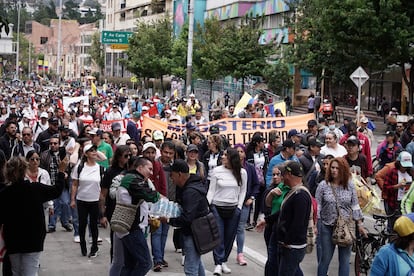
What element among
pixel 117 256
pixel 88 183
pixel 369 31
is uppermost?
pixel 369 31

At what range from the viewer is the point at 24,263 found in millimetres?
7566

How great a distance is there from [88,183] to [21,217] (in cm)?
331

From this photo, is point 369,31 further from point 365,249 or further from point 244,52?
point 365,249

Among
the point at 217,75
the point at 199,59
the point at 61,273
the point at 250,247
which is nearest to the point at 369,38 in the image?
the point at 217,75

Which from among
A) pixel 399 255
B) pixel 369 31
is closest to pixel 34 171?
pixel 399 255

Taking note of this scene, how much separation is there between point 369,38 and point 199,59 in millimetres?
18295

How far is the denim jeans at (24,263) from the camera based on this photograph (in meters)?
7.55

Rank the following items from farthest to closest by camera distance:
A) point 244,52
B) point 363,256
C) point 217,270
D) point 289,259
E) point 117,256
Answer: point 244,52
point 217,270
point 363,256
point 117,256
point 289,259

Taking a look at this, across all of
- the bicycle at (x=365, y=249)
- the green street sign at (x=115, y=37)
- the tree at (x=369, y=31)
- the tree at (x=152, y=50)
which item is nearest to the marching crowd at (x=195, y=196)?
the bicycle at (x=365, y=249)

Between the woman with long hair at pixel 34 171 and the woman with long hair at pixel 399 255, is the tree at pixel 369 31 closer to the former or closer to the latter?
the woman with long hair at pixel 34 171

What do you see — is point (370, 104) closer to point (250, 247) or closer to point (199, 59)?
point (199, 59)

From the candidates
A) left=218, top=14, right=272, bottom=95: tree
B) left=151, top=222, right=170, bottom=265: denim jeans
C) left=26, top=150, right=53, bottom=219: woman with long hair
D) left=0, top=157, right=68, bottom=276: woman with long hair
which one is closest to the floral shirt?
left=151, top=222, right=170, bottom=265: denim jeans

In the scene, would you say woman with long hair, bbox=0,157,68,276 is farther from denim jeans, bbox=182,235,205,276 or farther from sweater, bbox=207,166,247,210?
sweater, bbox=207,166,247,210

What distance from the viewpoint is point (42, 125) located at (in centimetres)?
1841
